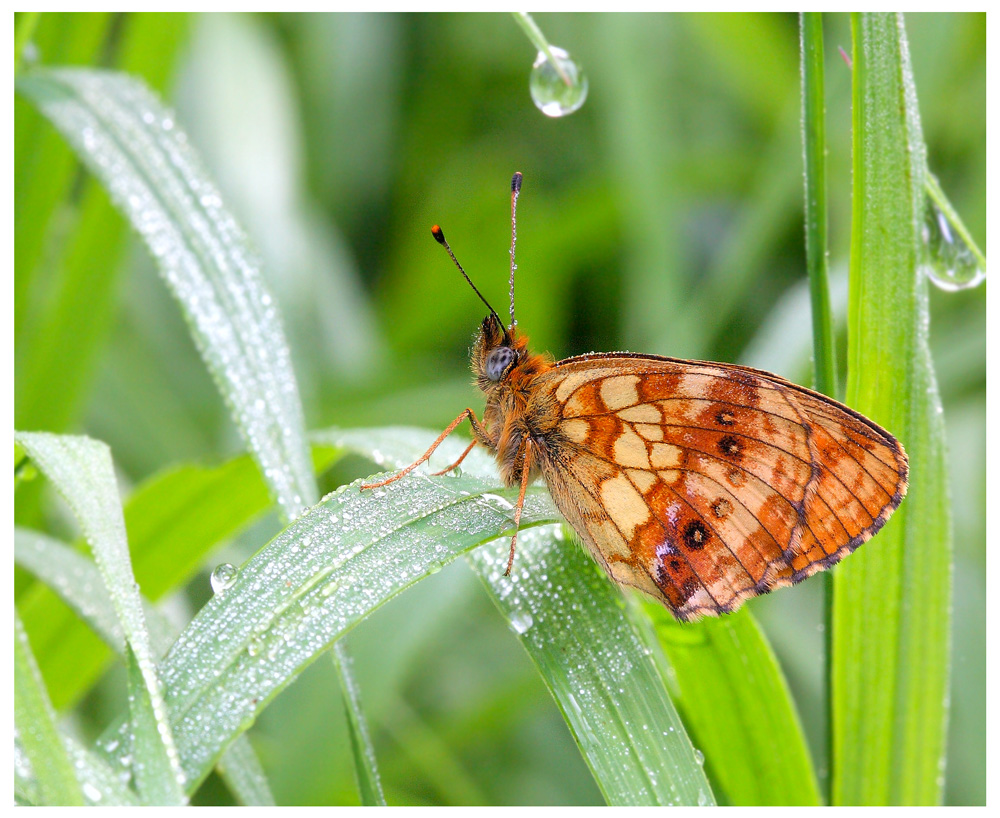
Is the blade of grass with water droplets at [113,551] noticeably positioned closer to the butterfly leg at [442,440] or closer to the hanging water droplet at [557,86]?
the butterfly leg at [442,440]

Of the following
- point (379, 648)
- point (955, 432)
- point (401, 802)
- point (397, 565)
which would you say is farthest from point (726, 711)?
point (955, 432)

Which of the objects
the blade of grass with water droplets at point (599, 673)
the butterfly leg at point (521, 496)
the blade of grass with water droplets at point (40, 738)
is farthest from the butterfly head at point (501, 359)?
the blade of grass with water droplets at point (40, 738)

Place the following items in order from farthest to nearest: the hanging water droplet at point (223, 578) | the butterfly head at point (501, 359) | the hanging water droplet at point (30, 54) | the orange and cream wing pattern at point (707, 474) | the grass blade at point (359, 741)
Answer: the hanging water droplet at point (30, 54) → the butterfly head at point (501, 359) → the orange and cream wing pattern at point (707, 474) → the grass blade at point (359, 741) → the hanging water droplet at point (223, 578)

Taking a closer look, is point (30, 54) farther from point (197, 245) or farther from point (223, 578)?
point (223, 578)

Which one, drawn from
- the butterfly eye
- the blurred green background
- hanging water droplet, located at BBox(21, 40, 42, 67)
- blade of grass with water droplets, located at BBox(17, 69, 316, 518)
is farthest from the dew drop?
hanging water droplet, located at BBox(21, 40, 42, 67)

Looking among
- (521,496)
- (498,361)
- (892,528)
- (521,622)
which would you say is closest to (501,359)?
(498,361)

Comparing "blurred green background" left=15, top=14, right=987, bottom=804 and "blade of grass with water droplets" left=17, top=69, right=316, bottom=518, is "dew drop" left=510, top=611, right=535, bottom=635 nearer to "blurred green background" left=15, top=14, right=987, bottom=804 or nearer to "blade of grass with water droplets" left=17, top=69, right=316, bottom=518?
"blade of grass with water droplets" left=17, top=69, right=316, bottom=518
